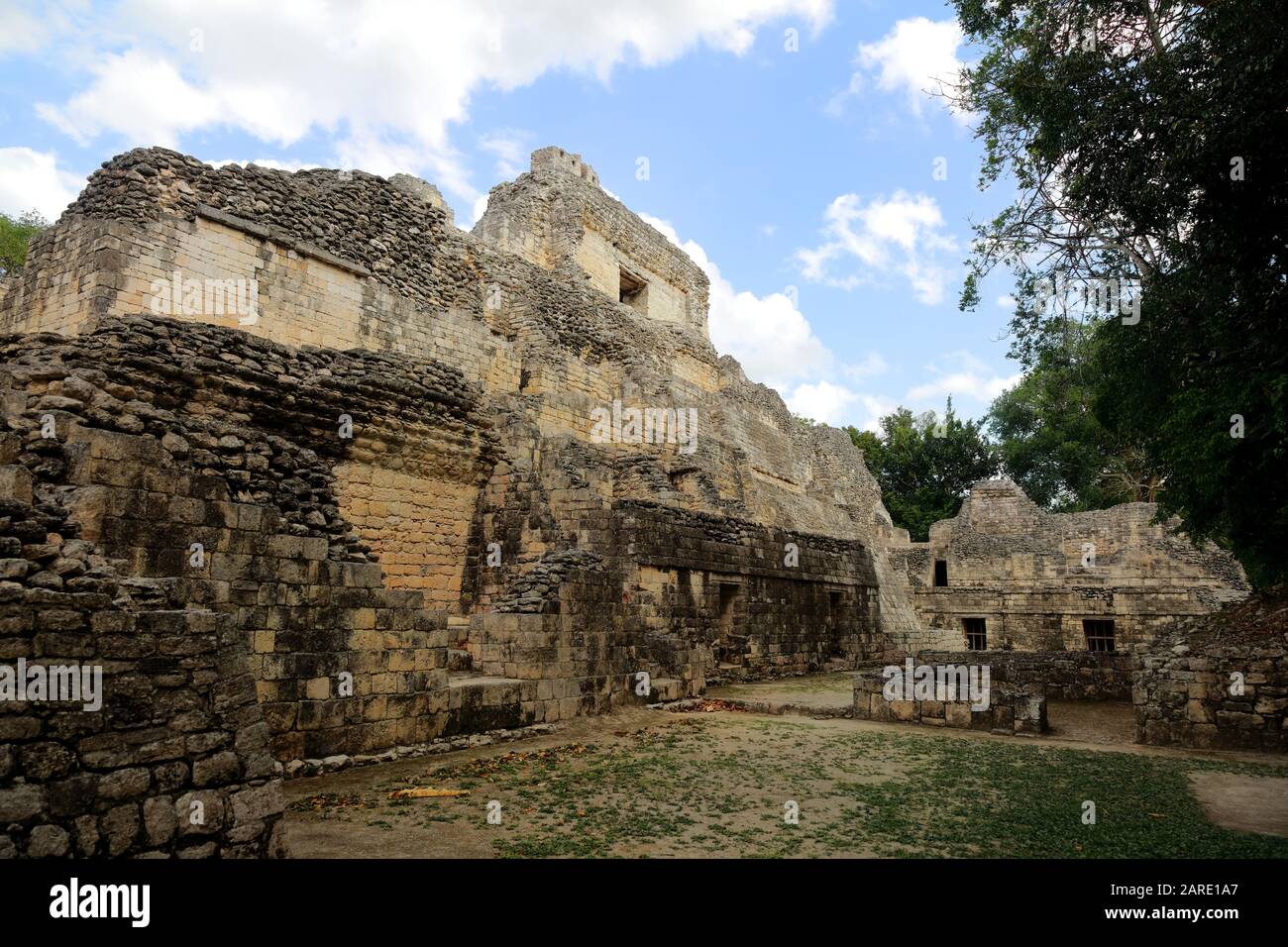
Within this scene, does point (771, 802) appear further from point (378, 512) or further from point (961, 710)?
point (378, 512)

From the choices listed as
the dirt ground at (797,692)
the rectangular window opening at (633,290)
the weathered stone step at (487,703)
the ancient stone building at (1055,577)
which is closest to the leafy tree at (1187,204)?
the dirt ground at (797,692)

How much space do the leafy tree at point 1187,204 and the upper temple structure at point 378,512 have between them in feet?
25.5

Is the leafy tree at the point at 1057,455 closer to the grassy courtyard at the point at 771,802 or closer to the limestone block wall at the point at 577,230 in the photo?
the limestone block wall at the point at 577,230

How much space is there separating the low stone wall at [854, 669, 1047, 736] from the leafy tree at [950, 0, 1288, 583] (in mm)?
3319

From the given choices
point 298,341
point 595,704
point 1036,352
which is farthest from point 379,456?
point 1036,352

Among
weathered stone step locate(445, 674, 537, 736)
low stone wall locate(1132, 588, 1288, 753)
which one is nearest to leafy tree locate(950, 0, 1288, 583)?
low stone wall locate(1132, 588, 1288, 753)

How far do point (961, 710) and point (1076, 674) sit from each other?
4923mm

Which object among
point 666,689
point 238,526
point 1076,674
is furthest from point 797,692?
point 238,526

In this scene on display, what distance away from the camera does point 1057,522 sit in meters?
30.3

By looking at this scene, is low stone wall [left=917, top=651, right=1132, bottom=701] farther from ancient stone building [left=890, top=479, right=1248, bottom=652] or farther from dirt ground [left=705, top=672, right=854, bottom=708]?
ancient stone building [left=890, top=479, right=1248, bottom=652]

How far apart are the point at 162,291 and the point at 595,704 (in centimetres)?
954

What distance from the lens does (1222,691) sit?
872 centimetres

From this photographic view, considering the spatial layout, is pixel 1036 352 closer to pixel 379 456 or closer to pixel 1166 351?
pixel 1166 351

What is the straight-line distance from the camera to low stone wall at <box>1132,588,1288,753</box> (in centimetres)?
841
